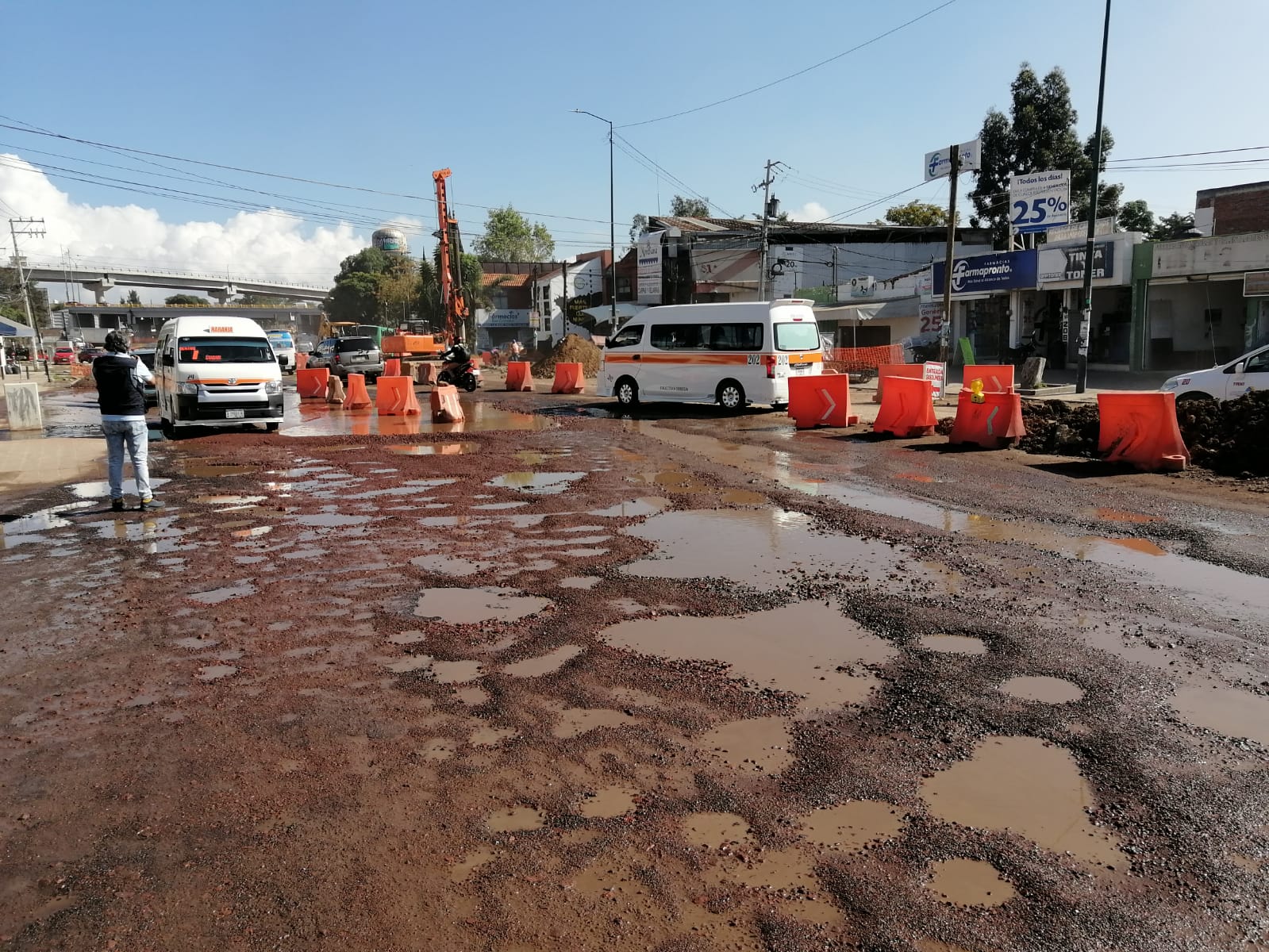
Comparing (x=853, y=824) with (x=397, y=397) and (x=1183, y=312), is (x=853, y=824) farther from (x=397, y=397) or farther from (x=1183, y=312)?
(x=1183, y=312)

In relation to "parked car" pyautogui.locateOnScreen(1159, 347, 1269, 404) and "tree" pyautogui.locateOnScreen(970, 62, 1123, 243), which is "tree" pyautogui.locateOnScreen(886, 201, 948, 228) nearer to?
"tree" pyautogui.locateOnScreen(970, 62, 1123, 243)

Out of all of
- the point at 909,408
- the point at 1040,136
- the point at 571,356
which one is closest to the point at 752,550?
the point at 909,408

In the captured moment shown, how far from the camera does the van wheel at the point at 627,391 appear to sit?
70.7 feet

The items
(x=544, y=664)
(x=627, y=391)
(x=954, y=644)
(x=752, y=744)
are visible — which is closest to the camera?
(x=752, y=744)

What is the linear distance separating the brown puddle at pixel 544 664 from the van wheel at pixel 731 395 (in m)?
14.6

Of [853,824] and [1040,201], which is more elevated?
[1040,201]

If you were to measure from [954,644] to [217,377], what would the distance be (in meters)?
15.7

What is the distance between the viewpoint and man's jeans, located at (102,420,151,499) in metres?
10.0

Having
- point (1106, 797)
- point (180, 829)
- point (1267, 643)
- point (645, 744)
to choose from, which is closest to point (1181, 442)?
point (1267, 643)

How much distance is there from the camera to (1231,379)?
14.8 metres

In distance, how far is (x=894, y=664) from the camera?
5.29m

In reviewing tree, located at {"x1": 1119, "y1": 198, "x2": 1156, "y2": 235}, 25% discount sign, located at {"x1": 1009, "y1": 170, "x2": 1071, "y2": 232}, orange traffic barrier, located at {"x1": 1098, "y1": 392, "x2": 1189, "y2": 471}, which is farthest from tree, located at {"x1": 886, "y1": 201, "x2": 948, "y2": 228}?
orange traffic barrier, located at {"x1": 1098, "y1": 392, "x2": 1189, "y2": 471}

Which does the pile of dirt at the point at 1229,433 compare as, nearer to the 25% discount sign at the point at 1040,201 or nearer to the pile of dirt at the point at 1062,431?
the pile of dirt at the point at 1062,431

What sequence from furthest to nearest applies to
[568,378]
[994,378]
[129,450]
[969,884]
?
[568,378]
[994,378]
[129,450]
[969,884]
